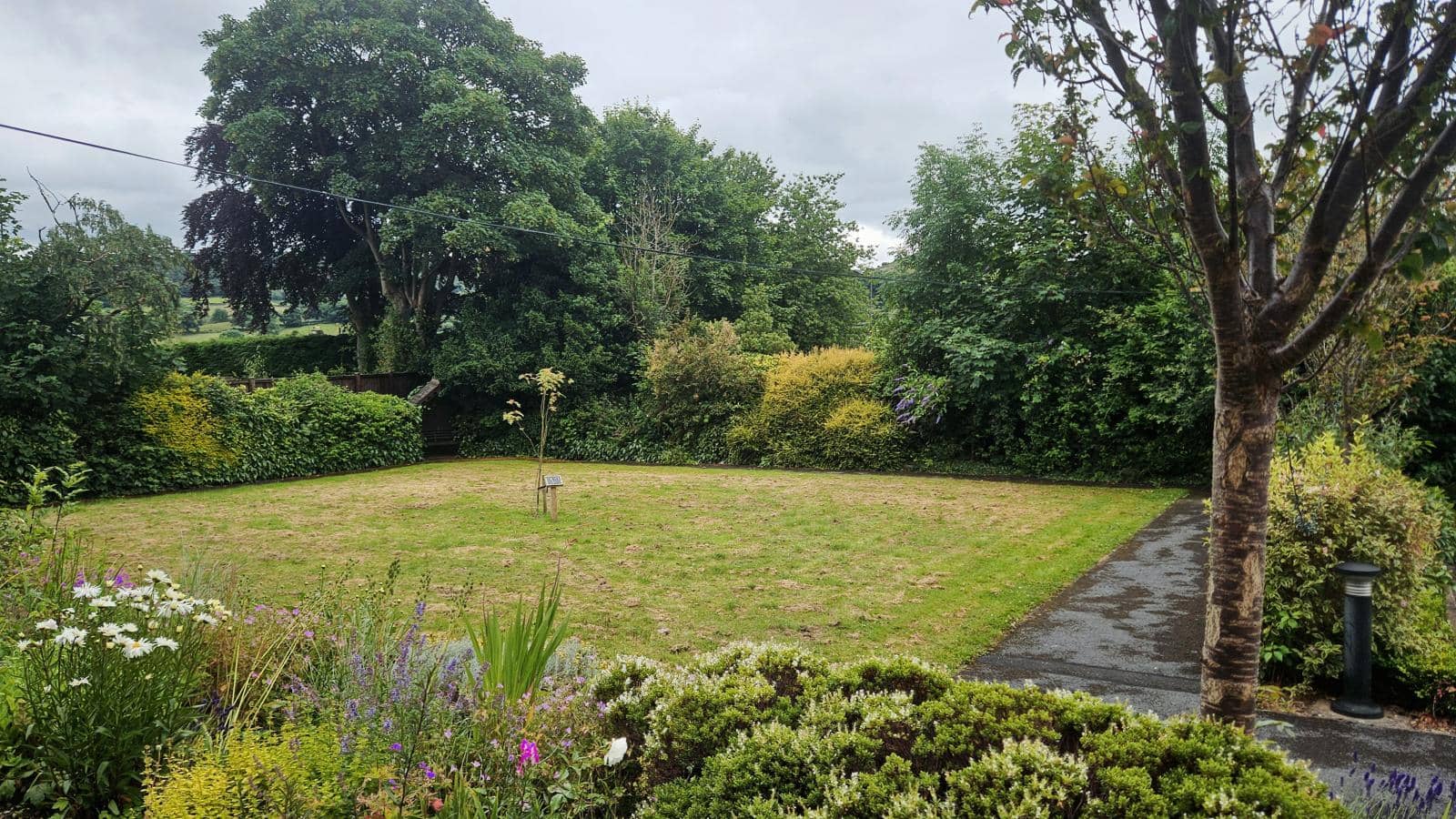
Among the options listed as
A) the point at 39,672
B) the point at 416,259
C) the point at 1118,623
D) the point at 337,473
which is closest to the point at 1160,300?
the point at 1118,623

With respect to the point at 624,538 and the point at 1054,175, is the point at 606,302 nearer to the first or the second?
the point at 624,538

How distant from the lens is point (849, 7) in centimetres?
385

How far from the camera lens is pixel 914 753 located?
2199 mm

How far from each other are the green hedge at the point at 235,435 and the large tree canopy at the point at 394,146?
13.7 ft

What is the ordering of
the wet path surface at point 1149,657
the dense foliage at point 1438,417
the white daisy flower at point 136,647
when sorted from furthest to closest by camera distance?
the dense foliage at point 1438,417
the wet path surface at point 1149,657
the white daisy flower at point 136,647

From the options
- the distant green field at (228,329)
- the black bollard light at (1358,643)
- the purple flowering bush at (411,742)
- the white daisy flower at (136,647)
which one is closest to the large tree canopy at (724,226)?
the distant green field at (228,329)

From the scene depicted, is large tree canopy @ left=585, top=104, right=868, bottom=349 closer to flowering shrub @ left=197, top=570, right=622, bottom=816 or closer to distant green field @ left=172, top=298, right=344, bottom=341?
distant green field @ left=172, top=298, right=344, bottom=341

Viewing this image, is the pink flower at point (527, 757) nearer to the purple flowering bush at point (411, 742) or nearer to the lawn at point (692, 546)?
the purple flowering bush at point (411, 742)

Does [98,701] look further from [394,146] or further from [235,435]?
[394,146]

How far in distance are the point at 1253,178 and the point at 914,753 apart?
76.1 inches

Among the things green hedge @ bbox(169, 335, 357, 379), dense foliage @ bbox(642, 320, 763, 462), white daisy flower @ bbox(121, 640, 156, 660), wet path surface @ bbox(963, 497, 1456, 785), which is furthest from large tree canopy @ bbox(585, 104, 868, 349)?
white daisy flower @ bbox(121, 640, 156, 660)

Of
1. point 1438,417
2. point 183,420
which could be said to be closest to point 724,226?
point 183,420

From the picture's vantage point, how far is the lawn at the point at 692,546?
5.61m

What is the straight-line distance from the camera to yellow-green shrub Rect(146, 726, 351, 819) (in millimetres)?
1984
